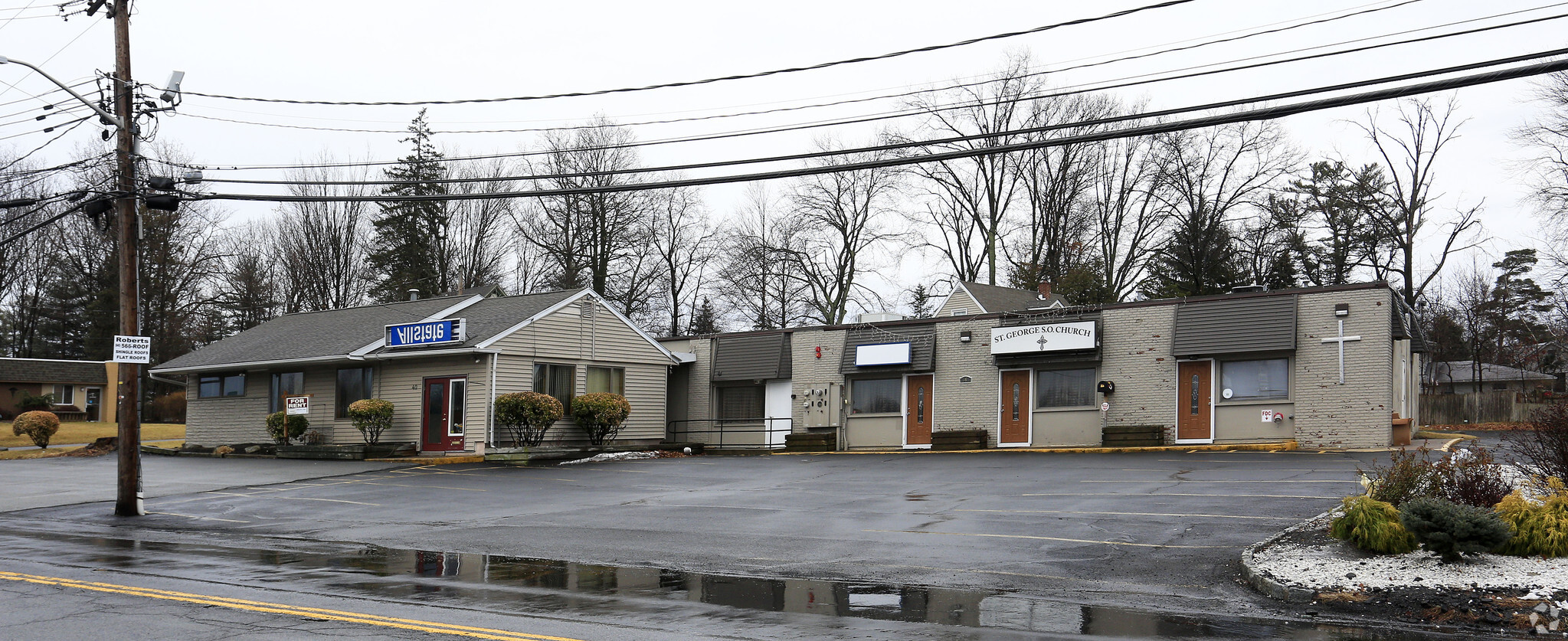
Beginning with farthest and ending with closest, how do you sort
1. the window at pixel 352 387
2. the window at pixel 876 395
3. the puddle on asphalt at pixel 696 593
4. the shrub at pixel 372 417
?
1. the window at pixel 352 387
2. the window at pixel 876 395
3. the shrub at pixel 372 417
4. the puddle on asphalt at pixel 696 593

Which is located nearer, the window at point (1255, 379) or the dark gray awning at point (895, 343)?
the window at point (1255, 379)

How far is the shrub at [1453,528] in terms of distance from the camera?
390 inches

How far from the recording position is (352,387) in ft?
109

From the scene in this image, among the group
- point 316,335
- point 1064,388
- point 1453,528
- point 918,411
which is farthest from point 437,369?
point 1453,528

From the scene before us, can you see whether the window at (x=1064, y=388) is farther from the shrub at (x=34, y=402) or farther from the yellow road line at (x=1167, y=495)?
the shrub at (x=34, y=402)

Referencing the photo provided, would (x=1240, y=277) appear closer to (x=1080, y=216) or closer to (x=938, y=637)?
(x=1080, y=216)

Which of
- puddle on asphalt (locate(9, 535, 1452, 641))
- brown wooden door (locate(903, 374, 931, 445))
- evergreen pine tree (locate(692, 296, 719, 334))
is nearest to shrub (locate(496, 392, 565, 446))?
brown wooden door (locate(903, 374, 931, 445))

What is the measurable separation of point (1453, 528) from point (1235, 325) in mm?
17157

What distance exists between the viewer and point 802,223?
5516 cm

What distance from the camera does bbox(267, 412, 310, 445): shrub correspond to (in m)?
33.0

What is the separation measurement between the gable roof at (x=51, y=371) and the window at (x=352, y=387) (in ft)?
88.7

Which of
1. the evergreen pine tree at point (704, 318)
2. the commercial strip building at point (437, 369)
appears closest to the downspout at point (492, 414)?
the commercial strip building at point (437, 369)

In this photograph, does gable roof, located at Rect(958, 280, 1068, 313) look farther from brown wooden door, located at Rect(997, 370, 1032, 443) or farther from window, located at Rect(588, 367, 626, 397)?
window, located at Rect(588, 367, 626, 397)

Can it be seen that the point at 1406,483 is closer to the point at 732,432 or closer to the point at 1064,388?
the point at 1064,388
